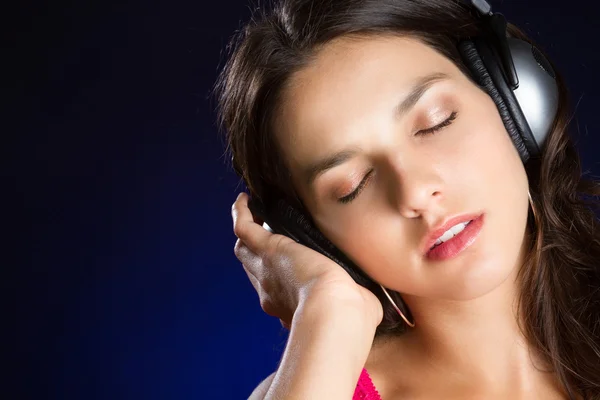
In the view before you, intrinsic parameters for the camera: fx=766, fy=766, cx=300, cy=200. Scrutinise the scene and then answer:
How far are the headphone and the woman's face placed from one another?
0.10 ft

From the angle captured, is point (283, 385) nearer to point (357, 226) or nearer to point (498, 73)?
point (357, 226)

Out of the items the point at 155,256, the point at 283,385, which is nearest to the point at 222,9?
the point at 155,256

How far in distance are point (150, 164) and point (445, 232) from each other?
5.25 feet

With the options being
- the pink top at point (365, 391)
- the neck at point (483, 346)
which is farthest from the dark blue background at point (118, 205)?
the neck at point (483, 346)

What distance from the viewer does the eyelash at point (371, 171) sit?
4.86 feet

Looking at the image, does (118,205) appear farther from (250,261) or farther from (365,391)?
(365,391)

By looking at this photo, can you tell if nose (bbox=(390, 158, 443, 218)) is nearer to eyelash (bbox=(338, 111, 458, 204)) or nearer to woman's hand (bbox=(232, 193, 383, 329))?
eyelash (bbox=(338, 111, 458, 204))

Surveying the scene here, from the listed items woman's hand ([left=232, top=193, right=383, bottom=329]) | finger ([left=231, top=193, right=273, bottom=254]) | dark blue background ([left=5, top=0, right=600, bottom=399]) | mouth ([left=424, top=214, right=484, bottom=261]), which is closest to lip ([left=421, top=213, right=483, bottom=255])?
mouth ([left=424, top=214, right=484, bottom=261])

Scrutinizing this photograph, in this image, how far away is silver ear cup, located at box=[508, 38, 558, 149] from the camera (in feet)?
4.95

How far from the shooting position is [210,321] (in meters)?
2.83

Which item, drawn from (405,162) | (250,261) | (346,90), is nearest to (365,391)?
(250,261)

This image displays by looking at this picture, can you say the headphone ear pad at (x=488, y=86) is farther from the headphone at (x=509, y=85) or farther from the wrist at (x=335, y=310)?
the wrist at (x=335, y=310)

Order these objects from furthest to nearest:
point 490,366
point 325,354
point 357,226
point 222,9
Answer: point 222,9 → point 490,366 → point 357,226 → point 325,354

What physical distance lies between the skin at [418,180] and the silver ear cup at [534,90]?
0.06m
